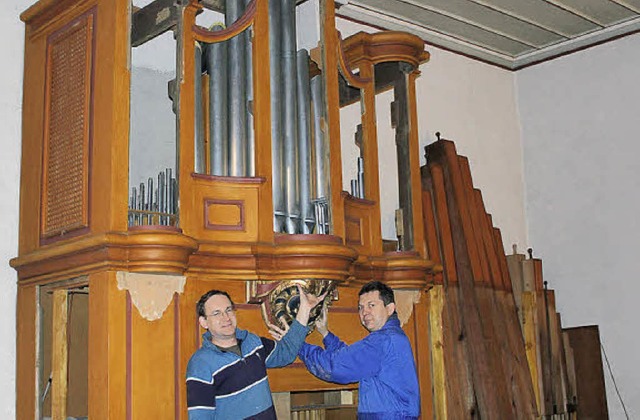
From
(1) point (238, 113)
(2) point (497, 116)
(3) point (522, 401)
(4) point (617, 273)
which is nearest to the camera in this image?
(1) point (238, 113)

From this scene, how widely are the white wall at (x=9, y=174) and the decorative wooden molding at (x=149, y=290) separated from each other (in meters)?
1.29

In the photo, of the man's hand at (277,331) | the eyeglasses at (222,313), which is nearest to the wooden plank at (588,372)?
the man's hand at (277,331)

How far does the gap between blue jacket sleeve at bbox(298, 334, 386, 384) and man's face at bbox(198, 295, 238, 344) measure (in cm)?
68

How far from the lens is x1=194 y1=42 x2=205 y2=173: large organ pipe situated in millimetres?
5922

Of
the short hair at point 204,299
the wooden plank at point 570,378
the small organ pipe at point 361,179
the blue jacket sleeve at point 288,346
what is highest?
the small organ pipe at point 361,179

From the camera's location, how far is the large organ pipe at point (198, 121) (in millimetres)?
5922

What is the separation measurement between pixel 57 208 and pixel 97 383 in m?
1.24

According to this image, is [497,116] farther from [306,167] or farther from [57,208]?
[57,208]

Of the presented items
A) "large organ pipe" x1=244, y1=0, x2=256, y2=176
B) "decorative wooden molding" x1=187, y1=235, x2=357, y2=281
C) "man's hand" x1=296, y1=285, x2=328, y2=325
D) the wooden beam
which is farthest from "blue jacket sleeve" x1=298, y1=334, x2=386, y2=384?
the wooden beam

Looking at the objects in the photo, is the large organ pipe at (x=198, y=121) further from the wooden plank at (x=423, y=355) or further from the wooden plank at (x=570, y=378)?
the wooden plank at (x=570, y=378)

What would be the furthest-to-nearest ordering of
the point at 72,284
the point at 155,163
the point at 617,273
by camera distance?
1. the point at 617,273
2. the point at 155,163
3. the point at 72,284

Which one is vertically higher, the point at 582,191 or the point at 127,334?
the point at 582,191

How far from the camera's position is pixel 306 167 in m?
6.26

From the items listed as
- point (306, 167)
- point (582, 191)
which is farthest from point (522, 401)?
point (306, 167)
